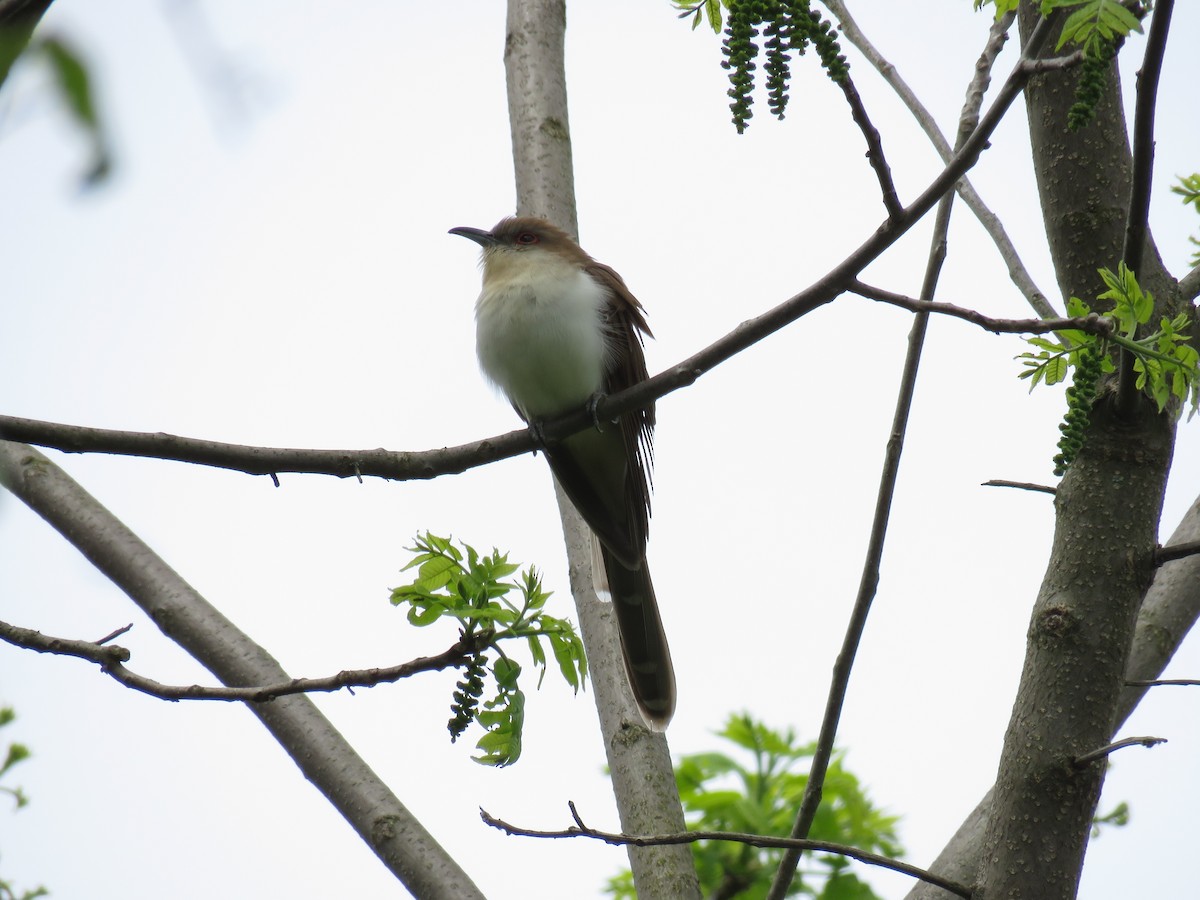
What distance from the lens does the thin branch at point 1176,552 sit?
2.85 meters

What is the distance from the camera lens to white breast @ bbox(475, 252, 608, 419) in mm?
4750

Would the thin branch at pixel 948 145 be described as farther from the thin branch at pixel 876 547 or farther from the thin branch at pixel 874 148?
the thin branch at pixel 874 148

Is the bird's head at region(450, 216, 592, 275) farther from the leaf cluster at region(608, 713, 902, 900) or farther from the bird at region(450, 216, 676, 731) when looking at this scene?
the leaf cluster at region(608, 713, 902, 900)

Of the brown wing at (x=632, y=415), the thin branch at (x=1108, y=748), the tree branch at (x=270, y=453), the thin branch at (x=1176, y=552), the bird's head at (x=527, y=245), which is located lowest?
the thin branch at (x=1108, y=748)

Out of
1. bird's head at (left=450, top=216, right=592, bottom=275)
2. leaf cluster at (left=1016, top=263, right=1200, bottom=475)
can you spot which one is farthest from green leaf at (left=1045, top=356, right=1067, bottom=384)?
bird's head at (left=450, top=216, right=592, bottom=275)

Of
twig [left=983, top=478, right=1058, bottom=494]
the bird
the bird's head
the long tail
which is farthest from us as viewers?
the bird's head

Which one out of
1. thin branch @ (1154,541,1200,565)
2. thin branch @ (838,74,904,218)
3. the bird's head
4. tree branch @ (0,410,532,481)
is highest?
the bird's head

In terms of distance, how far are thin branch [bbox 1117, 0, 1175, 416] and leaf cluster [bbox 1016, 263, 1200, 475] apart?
0.06 m

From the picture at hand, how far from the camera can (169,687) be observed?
2.68 meters

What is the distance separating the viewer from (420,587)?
10.6 feet

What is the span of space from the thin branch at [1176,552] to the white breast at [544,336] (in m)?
2.31

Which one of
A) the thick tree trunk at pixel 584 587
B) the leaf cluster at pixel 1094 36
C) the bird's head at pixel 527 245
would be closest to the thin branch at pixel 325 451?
the leaf cluster at pixel 1094 36

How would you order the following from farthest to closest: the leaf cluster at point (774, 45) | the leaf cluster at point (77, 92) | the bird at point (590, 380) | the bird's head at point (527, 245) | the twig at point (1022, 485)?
the bird's head at point (527, 245), the bird at point (590, 380), the twig at point (1022, 485), the leaf cluster at point (774, 45), the leaf cluster at point (77, 92)

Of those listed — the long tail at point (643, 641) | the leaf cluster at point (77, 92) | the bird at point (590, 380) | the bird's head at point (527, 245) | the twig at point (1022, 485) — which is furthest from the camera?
the bird's head at point (527, 245)
